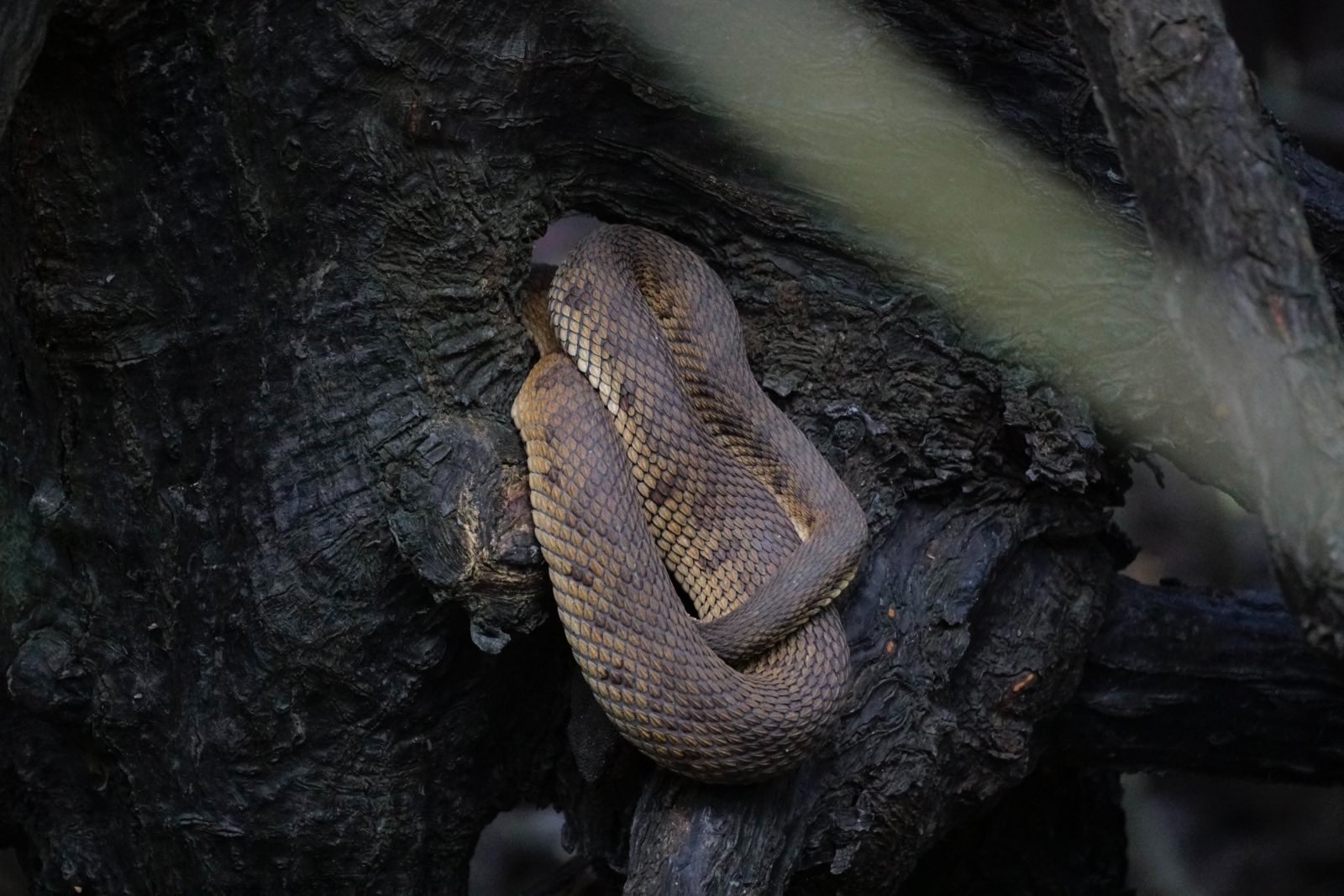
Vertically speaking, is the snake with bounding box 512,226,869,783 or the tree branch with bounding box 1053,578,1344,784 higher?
the snake with bounding box 512,226,869,783

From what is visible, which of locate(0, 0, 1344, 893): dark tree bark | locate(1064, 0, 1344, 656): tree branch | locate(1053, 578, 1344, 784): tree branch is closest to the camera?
locate(1064, 0, 1344, 656): tree branch

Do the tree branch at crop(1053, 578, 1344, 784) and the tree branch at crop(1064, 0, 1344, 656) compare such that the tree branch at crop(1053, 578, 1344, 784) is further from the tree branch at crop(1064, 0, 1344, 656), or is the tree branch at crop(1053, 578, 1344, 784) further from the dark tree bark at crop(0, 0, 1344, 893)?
the tree branch at crop(1064, 0, 1344, 656)

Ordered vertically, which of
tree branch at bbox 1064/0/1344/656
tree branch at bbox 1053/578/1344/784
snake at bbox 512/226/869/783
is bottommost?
tree branch at bbox 1053/578/1344/784

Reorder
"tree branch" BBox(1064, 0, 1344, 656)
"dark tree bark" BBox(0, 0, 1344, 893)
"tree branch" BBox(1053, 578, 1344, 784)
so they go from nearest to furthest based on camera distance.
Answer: "tree branch" BBox(1064, 0, 1344, 656)
"dark tree bark" BBox(0, 0, 1344, 893)
"tree branch" BBox(1053, 578, 1344, 784)

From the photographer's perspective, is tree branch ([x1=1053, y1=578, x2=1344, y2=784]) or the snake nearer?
the snake

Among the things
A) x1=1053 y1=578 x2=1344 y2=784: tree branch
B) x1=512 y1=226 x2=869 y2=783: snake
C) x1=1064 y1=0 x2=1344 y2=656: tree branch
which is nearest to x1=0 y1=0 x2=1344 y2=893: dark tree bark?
x1=512 y1=226 x2=869 y2=783: snake

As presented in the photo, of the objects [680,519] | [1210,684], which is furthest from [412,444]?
[1210,684]
